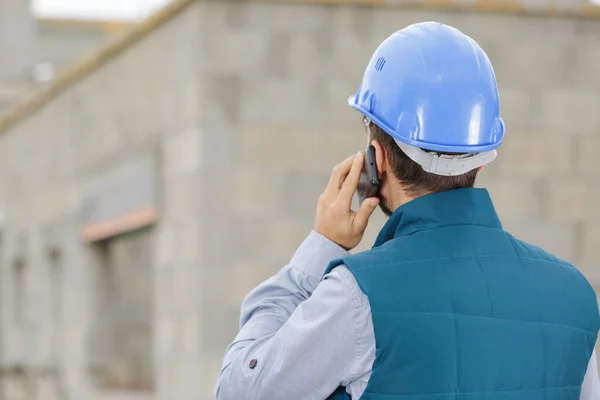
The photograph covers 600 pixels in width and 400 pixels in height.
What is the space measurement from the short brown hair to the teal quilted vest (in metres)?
0.03

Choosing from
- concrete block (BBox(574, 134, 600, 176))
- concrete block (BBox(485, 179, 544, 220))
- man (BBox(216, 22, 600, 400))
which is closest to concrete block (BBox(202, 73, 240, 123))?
concrete block (BBox(485, 179, 544, 220))

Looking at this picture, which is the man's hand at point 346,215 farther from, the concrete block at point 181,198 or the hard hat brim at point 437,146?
the concrete block at point 181,198

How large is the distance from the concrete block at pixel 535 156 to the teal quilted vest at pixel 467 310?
606 cm

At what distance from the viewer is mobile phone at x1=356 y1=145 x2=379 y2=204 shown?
8.54 feet

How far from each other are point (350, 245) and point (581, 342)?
0.46 m

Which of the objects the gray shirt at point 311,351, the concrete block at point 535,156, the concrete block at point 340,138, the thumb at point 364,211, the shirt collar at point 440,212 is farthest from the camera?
the concrete block at point 535,156

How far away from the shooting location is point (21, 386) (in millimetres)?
14250

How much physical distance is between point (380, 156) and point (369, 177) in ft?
0.17

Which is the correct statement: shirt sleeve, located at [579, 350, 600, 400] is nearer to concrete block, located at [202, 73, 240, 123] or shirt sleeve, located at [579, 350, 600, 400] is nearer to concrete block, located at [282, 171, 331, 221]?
concrete block, located at [282, 171, 331, 221]

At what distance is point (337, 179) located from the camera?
2.69 meters

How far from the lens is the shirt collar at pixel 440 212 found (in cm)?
253

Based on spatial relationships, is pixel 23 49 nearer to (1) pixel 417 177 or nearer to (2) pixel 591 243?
(2) pixel 591 243

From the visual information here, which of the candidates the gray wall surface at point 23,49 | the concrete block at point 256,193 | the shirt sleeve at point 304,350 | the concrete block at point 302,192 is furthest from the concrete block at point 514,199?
the gray wall surface at point 23,49

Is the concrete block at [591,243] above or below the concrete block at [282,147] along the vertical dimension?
below
